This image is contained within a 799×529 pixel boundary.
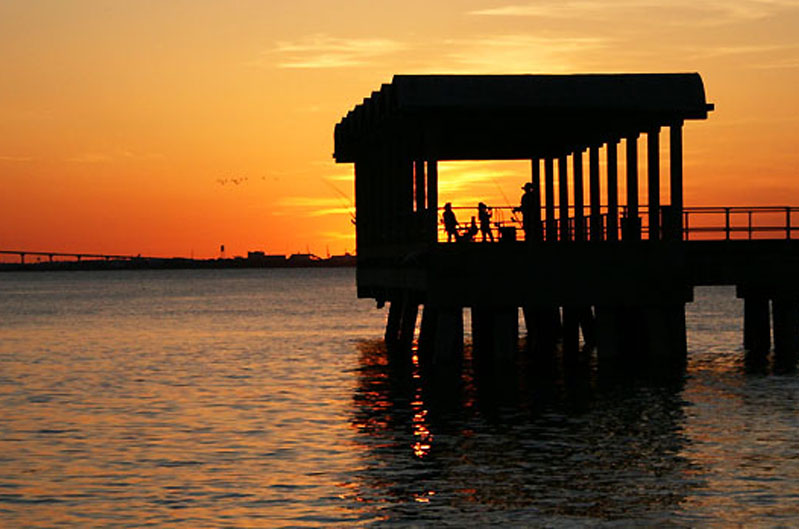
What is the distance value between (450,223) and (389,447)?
14231mm

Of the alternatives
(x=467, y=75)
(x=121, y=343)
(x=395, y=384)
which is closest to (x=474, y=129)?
(x=467, y=75)

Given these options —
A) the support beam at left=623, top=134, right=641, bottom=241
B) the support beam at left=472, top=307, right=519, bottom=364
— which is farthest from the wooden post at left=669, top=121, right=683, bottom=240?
the support beam at left=472, top=307, right=519, bottom=364

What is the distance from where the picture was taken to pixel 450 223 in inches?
1661

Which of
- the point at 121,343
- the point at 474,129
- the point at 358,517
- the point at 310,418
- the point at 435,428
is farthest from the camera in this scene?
the point at 121,343

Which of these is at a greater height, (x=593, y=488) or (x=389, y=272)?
(x=389, y=272)

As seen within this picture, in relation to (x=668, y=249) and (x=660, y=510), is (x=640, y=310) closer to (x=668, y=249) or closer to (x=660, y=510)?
(x=668, y=249)

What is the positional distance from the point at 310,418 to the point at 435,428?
4.15 m

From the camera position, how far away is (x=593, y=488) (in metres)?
23.3

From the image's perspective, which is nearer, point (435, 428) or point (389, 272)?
point (435, 428)

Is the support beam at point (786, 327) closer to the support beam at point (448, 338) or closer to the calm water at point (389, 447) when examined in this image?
the calm water at point (389, 447)

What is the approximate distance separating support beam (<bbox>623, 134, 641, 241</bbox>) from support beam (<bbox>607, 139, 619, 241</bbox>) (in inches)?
20.1

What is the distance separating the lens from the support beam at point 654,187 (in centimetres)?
4275

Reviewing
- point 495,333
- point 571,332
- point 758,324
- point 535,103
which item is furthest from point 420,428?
point 758,324

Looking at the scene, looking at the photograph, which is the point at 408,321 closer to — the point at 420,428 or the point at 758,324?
the point at 758,324
